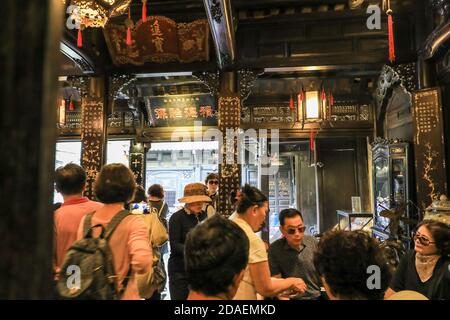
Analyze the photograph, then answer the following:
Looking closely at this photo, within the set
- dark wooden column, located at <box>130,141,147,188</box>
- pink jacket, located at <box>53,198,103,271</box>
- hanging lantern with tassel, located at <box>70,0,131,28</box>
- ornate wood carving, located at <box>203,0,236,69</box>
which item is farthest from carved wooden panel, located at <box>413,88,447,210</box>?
dark wooden column, located at <box>130,141,147,188</box>

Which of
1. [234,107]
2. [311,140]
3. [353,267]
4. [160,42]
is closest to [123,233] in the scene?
[353,267]

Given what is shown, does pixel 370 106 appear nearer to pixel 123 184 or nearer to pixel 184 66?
pixel 184 66

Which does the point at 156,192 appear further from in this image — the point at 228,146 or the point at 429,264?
the point at 429,264

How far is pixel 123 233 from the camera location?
1.53 m

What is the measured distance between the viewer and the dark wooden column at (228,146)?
458 cm

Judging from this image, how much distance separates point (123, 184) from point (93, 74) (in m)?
3.95

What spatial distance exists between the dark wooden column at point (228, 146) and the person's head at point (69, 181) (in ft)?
9.09

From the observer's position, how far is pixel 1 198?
522 mm

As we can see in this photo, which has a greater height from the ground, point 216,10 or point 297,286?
point 216,10

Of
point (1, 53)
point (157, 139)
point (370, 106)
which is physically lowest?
point (1, 53)

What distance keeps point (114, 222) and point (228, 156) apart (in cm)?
319

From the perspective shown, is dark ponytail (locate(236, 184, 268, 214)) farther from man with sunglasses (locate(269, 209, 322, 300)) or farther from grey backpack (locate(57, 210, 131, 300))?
grey backpack (locate(57, 210, 131, 300))

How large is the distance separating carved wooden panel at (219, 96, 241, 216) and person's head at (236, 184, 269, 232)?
2519 millimetres
